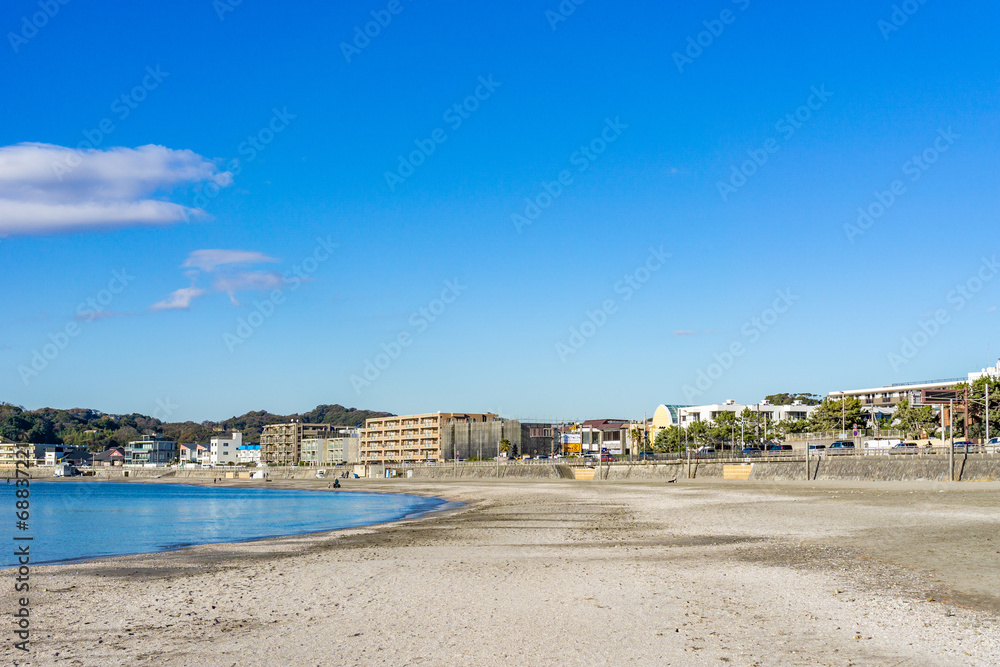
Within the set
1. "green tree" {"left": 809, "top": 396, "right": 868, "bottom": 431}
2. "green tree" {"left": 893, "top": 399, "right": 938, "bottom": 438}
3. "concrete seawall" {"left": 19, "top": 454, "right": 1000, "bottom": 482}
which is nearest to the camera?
"concrete seawall" {"left": 19, "top": 454, "right": 1000, "bottom": 482}

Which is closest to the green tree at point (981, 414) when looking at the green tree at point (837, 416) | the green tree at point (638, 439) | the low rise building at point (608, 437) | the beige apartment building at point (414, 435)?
the green tree at point (837, 416)

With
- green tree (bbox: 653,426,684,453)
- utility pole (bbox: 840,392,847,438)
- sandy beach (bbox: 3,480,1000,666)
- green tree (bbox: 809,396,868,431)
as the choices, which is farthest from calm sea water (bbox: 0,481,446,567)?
green tree (bbox: 653,426,684,453)

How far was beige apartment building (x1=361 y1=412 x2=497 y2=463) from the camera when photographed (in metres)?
181

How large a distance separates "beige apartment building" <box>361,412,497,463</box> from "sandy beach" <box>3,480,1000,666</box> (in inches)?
6089

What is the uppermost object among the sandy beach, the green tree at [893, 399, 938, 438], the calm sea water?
the green tree at [893, 399, 938, 438]

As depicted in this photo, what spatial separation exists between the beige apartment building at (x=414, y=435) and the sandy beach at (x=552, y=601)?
155 m

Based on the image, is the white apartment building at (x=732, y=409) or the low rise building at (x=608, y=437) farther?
the low rise building at (x=608, y=437)

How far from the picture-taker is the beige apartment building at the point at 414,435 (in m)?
181

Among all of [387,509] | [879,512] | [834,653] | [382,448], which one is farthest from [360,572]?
[382,448]

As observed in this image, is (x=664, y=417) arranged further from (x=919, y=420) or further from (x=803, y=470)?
(x=803, y=470)

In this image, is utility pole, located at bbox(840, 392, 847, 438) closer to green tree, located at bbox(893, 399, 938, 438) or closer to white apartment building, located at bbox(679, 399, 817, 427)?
green tree, located at bbox(893, 399, 938, 438)

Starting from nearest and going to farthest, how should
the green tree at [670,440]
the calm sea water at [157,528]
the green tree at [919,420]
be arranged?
the calm sea water at [157,528] < the green tree at [919,420] < the green tree at [670,440]

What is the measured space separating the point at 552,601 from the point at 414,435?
175569 millimetres

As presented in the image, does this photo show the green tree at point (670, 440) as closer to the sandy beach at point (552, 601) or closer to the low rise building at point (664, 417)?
the low rise building at point (664, 417)
